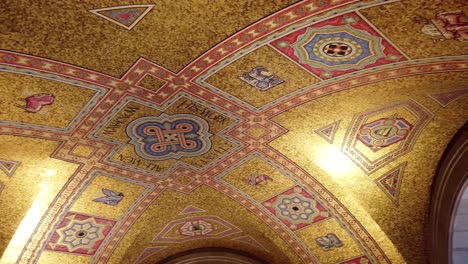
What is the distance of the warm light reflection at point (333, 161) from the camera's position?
8273mm

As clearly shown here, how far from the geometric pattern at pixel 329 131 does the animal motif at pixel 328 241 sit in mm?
2466

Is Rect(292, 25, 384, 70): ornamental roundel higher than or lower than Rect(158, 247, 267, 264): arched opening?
lower

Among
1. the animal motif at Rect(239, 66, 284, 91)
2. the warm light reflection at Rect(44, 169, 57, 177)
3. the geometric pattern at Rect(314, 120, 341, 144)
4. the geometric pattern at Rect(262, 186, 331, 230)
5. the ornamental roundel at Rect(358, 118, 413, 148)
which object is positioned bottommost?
the warm light reflection at Rect(44, 169, 57, 177)

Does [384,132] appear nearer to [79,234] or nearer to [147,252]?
[79,234]

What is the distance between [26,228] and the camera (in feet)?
29.0

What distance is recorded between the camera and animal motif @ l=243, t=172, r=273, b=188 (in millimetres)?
9086

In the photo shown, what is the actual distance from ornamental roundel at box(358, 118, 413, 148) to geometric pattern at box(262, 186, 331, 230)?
1609mm

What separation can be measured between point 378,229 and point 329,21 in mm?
4382

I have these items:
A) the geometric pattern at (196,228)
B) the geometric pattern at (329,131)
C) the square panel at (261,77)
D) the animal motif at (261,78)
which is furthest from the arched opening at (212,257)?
the animal motif at (261,78)

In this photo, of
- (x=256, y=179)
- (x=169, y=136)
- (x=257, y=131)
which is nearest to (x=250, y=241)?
(x=256, y=179)

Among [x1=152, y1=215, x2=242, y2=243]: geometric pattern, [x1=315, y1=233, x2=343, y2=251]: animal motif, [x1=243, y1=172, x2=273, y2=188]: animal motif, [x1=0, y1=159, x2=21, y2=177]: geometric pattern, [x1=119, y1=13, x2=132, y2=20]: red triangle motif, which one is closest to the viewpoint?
[x1=119, y1=13, x2=132, y2=20]: red triangle motif

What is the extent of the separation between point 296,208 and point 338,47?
4059 mm

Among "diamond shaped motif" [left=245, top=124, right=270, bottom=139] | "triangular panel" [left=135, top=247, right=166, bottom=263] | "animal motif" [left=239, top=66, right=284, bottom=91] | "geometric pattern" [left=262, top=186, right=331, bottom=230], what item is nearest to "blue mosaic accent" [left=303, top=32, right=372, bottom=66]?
"animal motif" [left=239, top=66, right=284, bottom=91]

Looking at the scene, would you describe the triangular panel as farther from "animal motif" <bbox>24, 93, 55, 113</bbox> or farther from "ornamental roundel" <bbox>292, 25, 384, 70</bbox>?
"ornamental roundel" <bbox>292, 25, 384, 70</bbox>
